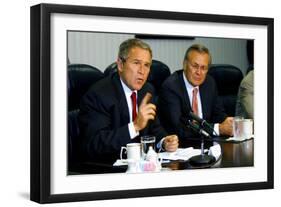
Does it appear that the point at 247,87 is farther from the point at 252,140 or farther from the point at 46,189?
the point at 46,189

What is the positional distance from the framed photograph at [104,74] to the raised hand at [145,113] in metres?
0.27

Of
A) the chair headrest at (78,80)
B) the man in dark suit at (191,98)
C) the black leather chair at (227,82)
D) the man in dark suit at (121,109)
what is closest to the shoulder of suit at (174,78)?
the man in dark suit at (191,98)

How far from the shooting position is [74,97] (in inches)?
190

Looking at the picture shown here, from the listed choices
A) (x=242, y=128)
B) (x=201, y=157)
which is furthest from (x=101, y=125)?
(x=242, y=128)

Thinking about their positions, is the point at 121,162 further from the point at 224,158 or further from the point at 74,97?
the point at 224,158

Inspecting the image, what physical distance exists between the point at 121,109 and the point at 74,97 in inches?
12.7

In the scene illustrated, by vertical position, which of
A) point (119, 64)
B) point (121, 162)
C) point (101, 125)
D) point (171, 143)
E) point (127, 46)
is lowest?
point (121, 162)

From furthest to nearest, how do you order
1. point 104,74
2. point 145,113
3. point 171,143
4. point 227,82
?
1. point 227,82
2. point 171,143
3. point 145,113
4. point 104,74

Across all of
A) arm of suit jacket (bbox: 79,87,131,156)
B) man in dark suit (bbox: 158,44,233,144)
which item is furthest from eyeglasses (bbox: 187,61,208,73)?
arm of suit jacket (bbox: 79,87,131,156)

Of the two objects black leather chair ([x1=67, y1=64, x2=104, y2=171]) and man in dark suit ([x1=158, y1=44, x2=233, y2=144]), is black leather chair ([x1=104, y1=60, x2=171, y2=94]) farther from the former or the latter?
→ black leather chair ([x1=67, y1=64, x2=104, y2=171])

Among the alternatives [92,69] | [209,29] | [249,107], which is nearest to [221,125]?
[249,107]

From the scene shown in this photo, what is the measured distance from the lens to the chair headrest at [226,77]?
17.5 ft

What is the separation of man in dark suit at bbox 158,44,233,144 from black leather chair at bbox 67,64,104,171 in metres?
0.55

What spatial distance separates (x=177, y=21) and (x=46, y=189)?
1342 millimetres
